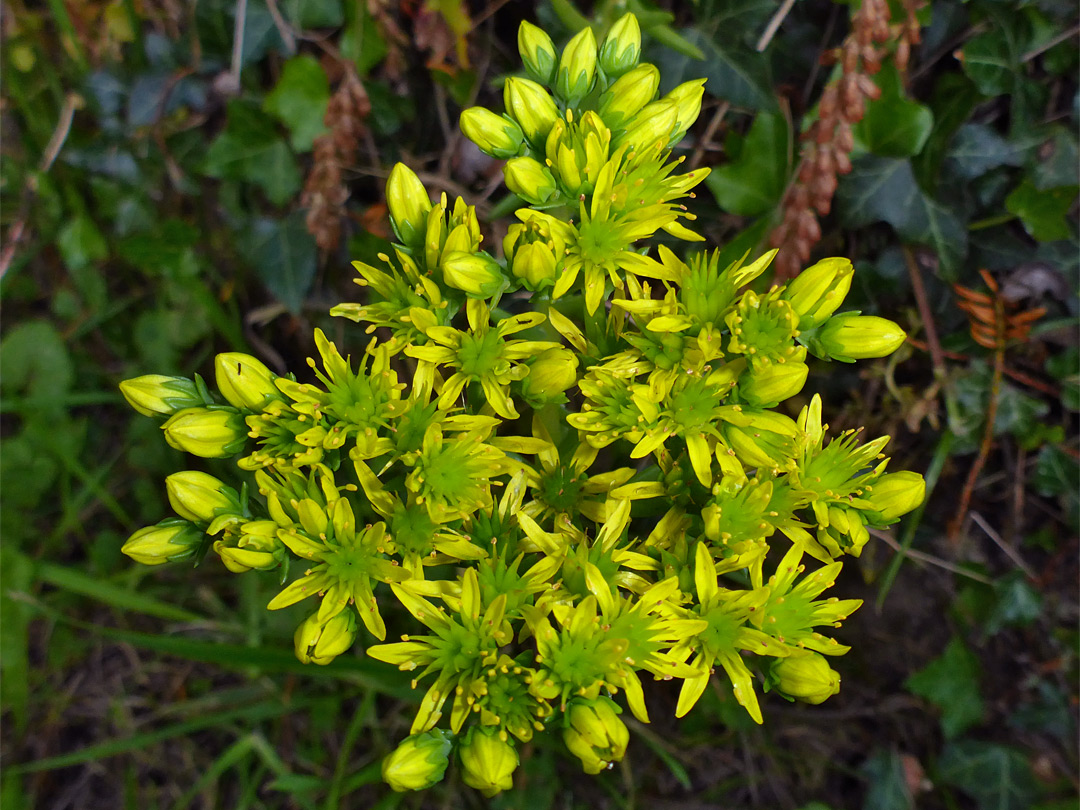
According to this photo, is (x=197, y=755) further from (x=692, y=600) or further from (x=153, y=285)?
(x=692, y=600)

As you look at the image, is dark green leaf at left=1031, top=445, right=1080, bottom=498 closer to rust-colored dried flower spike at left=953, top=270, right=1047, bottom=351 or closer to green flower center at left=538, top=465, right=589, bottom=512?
rust-colored dried flower spike at left=953, top=270, right=1047, bottom=351

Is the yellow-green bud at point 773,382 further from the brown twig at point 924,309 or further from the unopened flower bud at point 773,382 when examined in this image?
the brown twig at point 924,309

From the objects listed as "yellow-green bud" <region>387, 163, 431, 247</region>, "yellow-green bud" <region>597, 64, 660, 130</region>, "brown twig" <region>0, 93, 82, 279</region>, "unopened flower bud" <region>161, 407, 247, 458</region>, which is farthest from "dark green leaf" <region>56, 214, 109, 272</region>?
"yellow-green bud" <region>597, 64, 660, 130</region>

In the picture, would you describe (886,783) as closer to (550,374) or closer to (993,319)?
(993,319)

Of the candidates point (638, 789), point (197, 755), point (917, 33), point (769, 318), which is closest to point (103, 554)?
point (197, 755)

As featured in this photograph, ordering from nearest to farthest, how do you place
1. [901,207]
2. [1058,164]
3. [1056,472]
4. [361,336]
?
[1058,164]
[901,207]
[1056,472]
[361,336]

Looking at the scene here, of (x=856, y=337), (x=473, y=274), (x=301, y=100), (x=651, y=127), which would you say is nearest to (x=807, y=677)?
(x=856, y=337)
